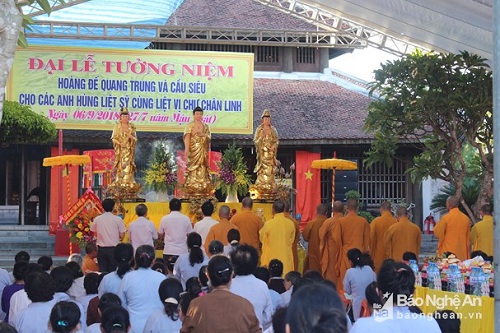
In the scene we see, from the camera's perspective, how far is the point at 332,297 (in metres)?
3.65

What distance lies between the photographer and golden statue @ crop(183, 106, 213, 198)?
1574 cm

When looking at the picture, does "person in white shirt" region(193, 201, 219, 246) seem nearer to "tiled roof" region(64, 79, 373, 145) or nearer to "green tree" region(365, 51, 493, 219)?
"green tree" region(365, 51, 493, 219)

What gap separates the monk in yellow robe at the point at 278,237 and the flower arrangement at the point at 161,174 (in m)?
3.59

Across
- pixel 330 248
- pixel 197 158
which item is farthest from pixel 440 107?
pixel 197 158

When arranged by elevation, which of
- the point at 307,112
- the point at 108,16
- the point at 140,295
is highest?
the point at 108,16

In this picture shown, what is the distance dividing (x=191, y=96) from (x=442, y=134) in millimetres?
9330

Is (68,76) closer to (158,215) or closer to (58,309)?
(158,215)

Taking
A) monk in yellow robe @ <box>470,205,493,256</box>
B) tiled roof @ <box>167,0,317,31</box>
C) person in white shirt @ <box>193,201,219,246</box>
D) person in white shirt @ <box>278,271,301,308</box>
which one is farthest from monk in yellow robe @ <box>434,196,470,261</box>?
tiled roof @ <box>167,0,317,31</box>

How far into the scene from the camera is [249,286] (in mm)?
A: 6609

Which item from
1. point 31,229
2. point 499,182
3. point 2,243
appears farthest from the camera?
point 31,229

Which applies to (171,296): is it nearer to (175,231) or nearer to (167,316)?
(167,316)

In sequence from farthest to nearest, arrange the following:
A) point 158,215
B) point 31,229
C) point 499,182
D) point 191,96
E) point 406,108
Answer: point 191,96 → point 31,229 → point 158,215 → point 406,108 → point 499,182

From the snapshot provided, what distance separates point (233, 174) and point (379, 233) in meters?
3.48

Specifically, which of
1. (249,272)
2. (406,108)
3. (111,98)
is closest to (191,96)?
(111,98)
